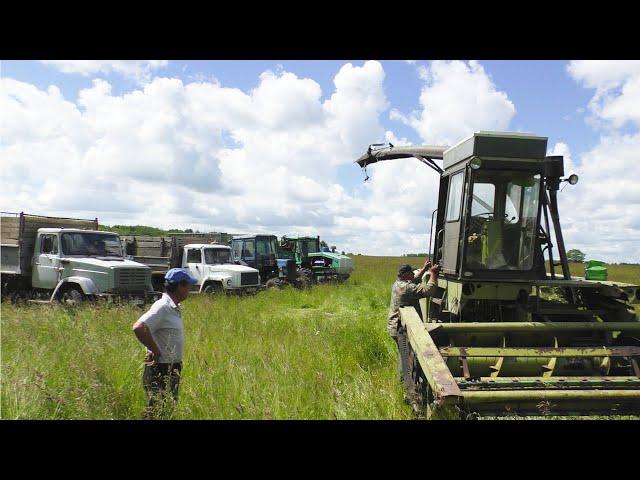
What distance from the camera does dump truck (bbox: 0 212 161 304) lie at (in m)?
11.2

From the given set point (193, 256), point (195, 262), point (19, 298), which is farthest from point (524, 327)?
point (193, 256)

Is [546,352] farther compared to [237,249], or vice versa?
[237,249]

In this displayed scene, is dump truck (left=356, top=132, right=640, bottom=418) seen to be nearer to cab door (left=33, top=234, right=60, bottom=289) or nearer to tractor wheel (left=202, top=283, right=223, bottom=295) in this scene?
cab door (left=33, top=234, right=60, bottom=289)

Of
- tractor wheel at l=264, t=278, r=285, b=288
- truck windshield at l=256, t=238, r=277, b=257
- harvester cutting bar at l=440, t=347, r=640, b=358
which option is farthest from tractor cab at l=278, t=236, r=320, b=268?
harvester cutting bar at l=440, t=347, r=640, b=358

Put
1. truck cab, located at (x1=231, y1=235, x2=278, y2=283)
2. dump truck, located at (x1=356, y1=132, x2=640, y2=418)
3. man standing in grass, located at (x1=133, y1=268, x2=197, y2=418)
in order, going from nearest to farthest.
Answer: man standing in grass, located at (x1=133, y1=268, x2=197, y2=418) < dump truck, located at (x1=356, y1=132, x2=640, y2=418) < truck cab, located at (x1=231, y1=235, x2=278, y2=283)

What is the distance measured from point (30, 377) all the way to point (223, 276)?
35.3 ft

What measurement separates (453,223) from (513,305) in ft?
4.21

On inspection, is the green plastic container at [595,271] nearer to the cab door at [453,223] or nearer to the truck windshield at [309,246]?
the cab door at [453,223]

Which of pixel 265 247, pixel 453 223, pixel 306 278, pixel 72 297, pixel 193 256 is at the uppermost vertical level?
pixel 453 223

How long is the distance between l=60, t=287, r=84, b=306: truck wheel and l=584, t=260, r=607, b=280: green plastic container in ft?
34.3

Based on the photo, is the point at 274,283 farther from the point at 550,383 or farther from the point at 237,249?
the point at 550,383

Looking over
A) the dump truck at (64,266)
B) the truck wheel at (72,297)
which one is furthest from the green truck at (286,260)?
the truck wheel at (72,297)

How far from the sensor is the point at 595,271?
6.38 meters
